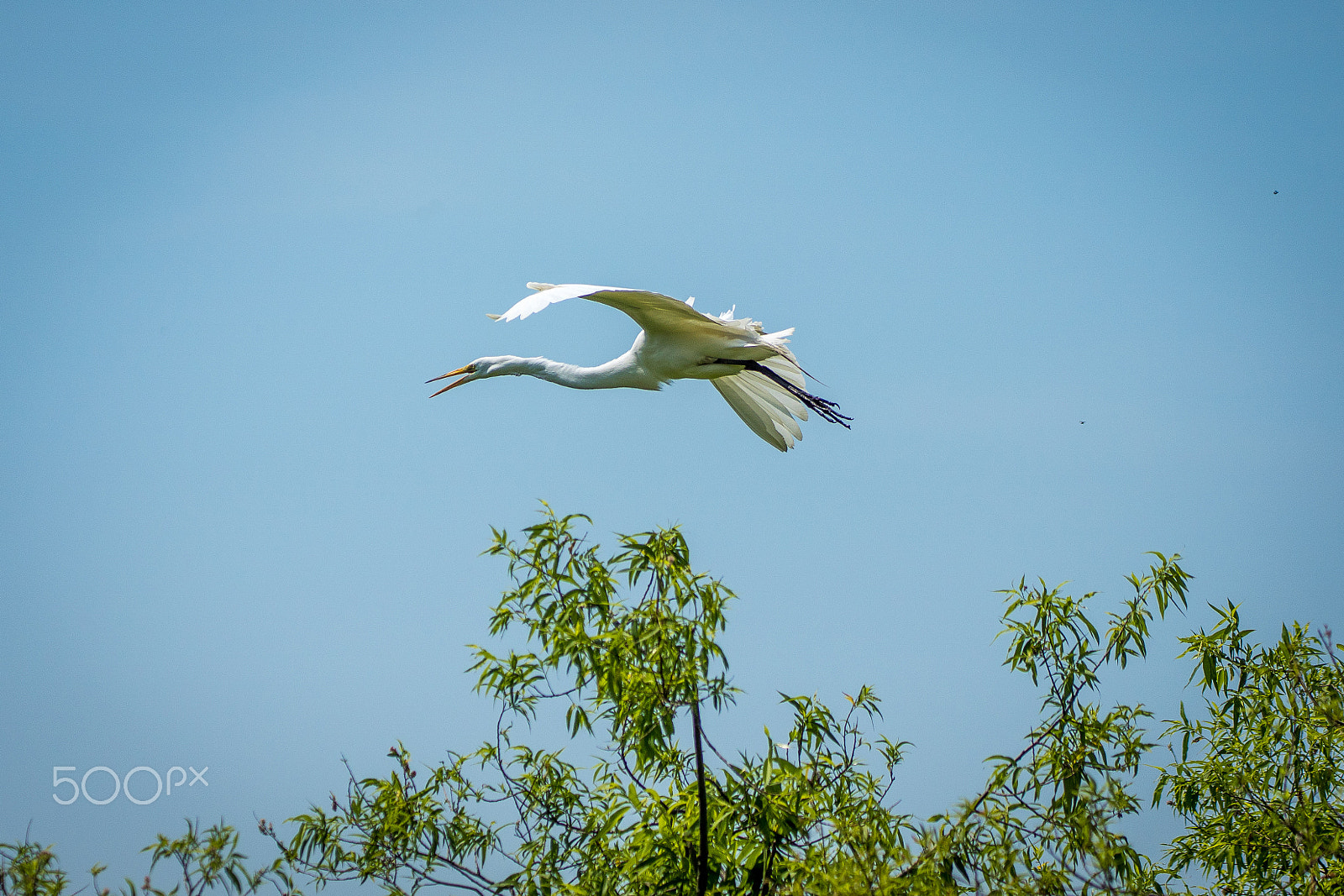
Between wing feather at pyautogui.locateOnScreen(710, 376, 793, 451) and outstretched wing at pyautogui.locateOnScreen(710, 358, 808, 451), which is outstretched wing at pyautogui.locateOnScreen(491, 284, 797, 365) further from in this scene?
wing feather at pyautogui.locateOnScreen(710, 376, 793, 451)

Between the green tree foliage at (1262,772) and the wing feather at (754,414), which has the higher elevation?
the wing feather at (754,414)

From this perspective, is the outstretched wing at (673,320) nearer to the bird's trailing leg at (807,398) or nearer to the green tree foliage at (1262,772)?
the bird's trailing leg at (807,398)

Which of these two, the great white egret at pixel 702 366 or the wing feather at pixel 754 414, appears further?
the wing feather at pixel 754 414

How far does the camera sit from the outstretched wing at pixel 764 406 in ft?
22.4

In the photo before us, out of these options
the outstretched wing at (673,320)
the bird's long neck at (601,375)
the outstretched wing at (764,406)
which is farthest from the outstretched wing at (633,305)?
the outstretched wing at (764,406)

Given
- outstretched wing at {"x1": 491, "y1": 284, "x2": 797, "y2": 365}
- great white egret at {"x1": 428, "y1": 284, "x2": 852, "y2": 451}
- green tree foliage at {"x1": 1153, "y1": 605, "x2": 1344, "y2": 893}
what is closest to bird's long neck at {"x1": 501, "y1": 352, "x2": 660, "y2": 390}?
great white egret at {"x1": 428, "y1": 284, "x2": 852, "y2": 451}

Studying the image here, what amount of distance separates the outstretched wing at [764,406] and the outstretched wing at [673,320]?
1.23 ft

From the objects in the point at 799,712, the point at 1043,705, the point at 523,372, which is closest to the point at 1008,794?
the point at 1043,705

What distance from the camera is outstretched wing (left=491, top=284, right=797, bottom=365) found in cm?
495

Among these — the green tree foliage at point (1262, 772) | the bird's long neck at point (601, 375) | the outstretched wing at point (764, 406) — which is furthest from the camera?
the outstretched wing at point (764, 406)

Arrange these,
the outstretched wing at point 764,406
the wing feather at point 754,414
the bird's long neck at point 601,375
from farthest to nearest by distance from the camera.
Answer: the wing feather at point 754,414 < the outstretched wing at point 764,406 < the bird's long neck at point 601,375

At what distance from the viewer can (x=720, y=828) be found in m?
3.16

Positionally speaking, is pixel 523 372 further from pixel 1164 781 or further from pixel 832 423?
pixel 1164 781

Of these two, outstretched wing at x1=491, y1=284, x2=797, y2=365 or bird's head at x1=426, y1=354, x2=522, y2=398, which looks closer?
outstretched wing at x1=491, y1=284, x2=797, y2=365
